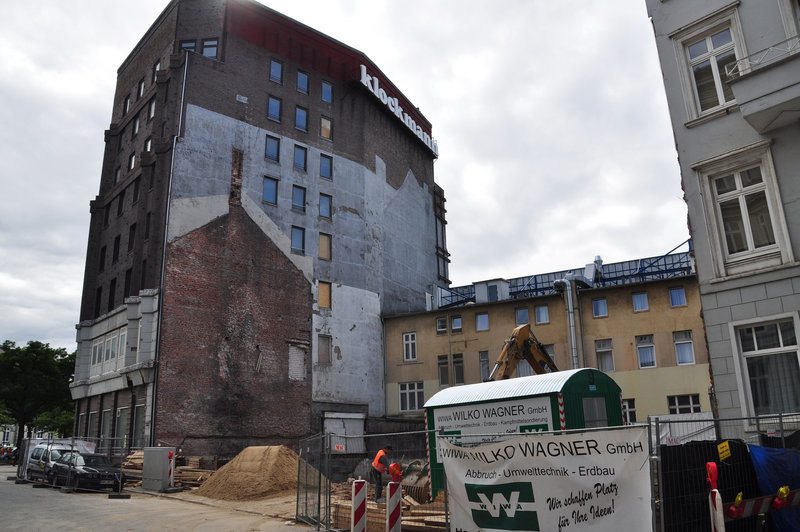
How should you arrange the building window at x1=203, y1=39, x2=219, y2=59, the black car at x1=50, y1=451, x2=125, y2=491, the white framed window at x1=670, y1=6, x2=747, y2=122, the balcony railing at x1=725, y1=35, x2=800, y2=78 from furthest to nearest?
the building window at x1=203, y1=39, x2=219, y2=59 → the black car at x1=50, y1=451, x2=125, y2=491 → the white framed window at x1=670, y1=6, x2=747, y2=122 → the balcony railing at x1=725, y1=35, x2=800, y2=78

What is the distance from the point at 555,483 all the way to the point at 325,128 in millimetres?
40659

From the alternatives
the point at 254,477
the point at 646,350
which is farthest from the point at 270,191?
the point at 646,350

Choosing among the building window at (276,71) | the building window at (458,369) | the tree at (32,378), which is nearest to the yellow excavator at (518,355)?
the building window at (458,369)

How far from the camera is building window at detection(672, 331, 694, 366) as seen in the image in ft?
111

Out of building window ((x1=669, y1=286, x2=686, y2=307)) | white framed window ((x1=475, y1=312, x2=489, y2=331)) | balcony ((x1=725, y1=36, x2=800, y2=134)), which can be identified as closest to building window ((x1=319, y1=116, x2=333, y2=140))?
white framed window ((x1=475, y1=312, x2=489, y2=331))

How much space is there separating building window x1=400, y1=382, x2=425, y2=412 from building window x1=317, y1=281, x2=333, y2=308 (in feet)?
25.1

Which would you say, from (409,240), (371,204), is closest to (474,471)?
(371,204)

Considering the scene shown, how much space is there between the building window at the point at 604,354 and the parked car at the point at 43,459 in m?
27.5

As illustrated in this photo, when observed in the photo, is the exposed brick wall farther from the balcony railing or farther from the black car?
the balcony railing

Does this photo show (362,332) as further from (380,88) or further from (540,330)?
(380,88)

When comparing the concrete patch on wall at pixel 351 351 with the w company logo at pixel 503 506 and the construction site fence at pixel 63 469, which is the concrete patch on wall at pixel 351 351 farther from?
the w company logo at pixel 503 506

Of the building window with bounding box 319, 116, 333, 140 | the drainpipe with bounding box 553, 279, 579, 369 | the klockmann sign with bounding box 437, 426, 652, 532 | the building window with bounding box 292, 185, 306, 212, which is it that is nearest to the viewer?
the klockmann sign with bounding box 437, 426, 652, 532

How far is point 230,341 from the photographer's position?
3612cm

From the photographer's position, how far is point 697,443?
826 centimetres
